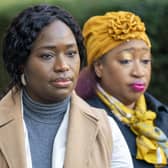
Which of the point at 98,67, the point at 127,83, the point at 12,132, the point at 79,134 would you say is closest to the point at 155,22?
the point at 98,67

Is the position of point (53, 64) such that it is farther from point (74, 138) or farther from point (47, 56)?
point (74, 138)

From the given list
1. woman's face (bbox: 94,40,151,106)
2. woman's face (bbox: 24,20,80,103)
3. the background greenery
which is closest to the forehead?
woman's face (bbox: 24,20,80,103)

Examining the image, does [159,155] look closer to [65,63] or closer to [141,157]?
[141,157]

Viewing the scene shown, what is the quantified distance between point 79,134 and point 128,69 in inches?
48.0

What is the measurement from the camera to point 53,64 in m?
4.16

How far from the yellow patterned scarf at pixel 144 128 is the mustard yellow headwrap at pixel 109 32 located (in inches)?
10.1

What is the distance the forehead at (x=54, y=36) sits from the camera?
4184mm

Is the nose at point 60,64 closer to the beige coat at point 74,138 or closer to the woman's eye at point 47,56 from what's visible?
the woman's eye at point 47,56

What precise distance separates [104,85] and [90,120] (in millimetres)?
1168

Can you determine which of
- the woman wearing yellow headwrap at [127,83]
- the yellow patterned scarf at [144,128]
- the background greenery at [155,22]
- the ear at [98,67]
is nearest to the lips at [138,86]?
the woman wearing yellow headwrap at [127,83]

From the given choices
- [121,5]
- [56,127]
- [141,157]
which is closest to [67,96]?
[56,127]

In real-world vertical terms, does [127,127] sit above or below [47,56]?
below

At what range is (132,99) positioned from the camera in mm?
5469

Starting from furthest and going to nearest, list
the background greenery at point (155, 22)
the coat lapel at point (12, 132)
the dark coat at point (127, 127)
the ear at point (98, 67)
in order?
the background greenery at point (155, 22) < the ear at point (98, 67) < the dark coat at point (127, 127) < the coat lapel at point (12, 132)
